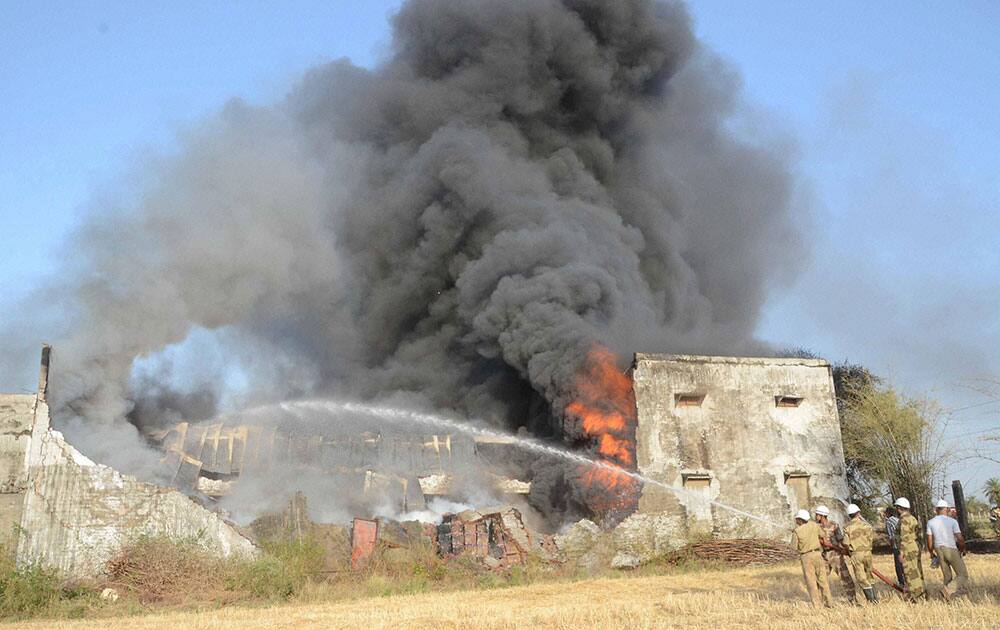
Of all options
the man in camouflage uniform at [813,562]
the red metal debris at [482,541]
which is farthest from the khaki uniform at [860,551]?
the red metal debris at [482,541]

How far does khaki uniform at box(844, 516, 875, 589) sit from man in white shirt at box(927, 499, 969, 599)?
2.46 ft

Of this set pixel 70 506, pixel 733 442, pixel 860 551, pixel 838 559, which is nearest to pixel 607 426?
pixel 733 442

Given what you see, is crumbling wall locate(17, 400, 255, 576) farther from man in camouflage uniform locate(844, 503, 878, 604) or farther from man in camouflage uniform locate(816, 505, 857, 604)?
man in camouflage uniform locate(844, 503, 878, 604)

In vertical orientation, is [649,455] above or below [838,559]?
above

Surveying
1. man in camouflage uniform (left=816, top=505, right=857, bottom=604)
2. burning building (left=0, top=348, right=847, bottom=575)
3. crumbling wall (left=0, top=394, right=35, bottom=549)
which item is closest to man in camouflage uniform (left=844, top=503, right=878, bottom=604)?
man in camouflage uniform (left=816, top=505, right=857, bottom=604)

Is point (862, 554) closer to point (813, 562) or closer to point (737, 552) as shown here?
point (813, 562)

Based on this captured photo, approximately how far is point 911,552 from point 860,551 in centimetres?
69

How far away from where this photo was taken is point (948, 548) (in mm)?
10422

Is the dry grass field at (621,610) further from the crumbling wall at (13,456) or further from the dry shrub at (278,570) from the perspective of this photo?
the crumbling wall at (13,456)

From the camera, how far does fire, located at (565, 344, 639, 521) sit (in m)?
20.2

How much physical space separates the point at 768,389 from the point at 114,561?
15973mm

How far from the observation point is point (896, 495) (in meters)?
21.0

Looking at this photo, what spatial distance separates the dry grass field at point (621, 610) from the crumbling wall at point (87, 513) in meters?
3.26

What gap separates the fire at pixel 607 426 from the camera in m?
20.2
